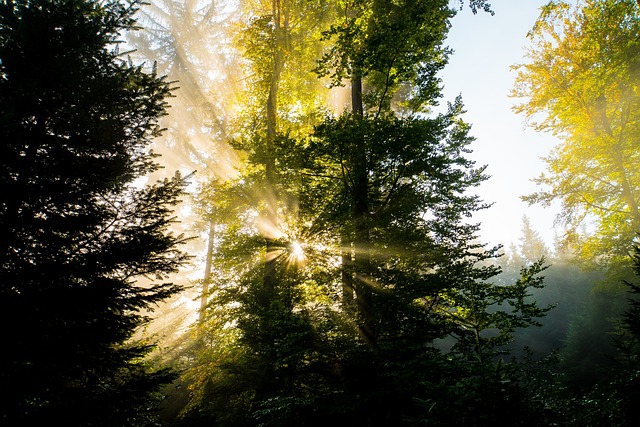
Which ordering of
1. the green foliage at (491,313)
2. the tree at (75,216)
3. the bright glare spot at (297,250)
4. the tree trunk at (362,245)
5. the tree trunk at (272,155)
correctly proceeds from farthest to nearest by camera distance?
the tree trunk at (272,155) < the bright glare spot at (297,250) < the tree trunk at (362,245) < the green foliage at (491,313) < the tree at (75,216)

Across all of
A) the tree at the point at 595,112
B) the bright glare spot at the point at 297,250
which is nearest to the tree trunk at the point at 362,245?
the bright glare spot at the point at 297,250

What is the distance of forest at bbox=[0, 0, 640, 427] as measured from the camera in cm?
433

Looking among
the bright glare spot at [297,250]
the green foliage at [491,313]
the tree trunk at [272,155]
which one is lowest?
the green foliage at [491,313]

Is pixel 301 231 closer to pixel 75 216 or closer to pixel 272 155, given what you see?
pixel 272 155

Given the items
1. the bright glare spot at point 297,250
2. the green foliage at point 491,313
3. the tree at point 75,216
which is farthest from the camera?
the bright glare spot at point 297,250

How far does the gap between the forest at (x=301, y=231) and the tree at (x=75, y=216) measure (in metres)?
0.03

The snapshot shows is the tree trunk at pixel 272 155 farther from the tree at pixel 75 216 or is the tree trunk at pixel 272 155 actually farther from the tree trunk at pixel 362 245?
the tree at pixel 75 216

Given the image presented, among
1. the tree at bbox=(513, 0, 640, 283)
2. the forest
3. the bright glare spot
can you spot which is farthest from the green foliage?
the tree at bbox=(513, 0, 640, 283)

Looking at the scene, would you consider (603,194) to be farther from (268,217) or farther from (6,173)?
(6,173)

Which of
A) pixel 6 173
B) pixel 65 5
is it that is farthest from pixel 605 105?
pixel 6 173

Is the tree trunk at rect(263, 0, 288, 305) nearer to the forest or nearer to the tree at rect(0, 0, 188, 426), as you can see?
the forest

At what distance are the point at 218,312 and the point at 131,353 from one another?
4328mm

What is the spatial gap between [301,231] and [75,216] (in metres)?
4.74

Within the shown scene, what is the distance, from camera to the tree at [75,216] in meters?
4.06
